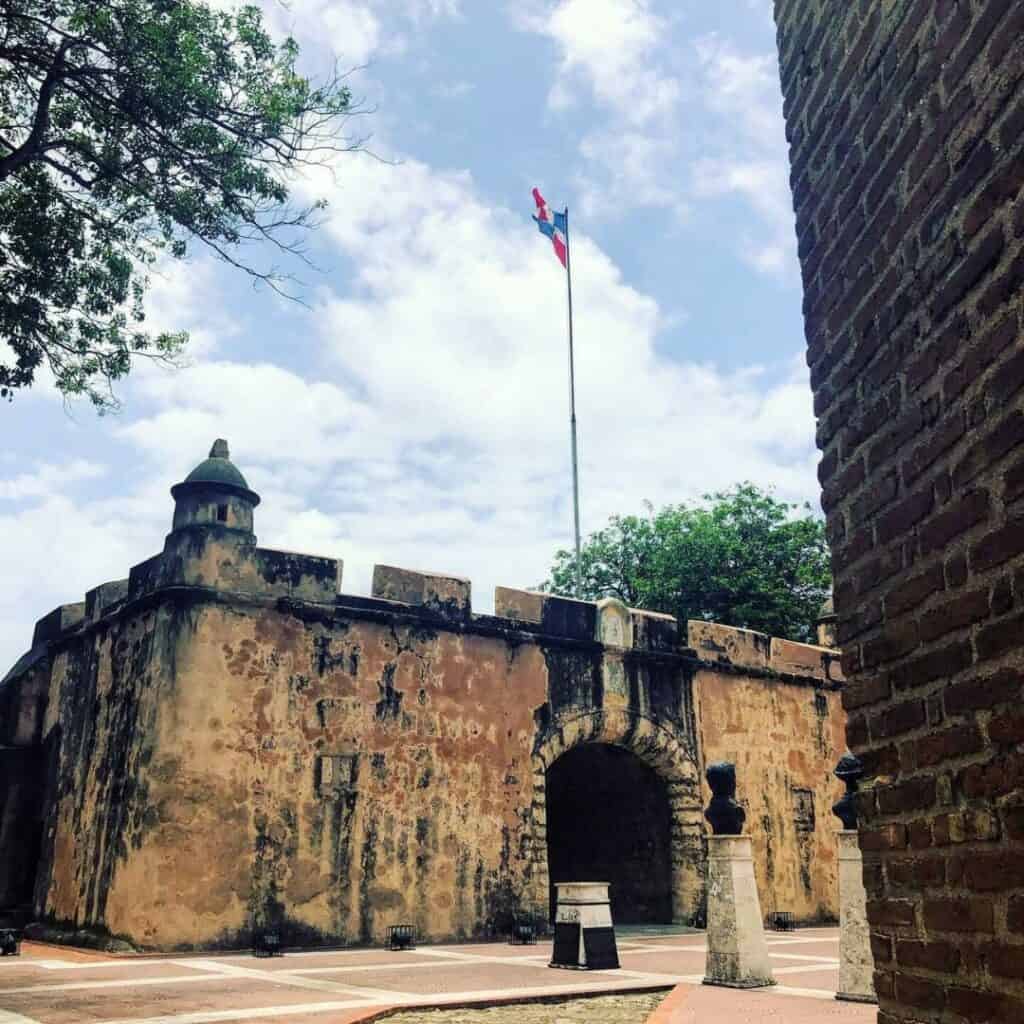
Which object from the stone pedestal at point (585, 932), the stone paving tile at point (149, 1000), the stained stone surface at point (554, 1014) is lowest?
the stained stone surface at point (554, 1014)

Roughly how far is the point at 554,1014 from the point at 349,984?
6.96 ft

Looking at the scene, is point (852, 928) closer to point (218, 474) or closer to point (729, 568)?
point (218, 474)

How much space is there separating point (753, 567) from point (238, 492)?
1811cm

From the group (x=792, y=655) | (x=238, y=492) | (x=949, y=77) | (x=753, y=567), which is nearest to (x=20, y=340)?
(x=238, y=492)

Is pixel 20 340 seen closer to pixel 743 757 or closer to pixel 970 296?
pixel 970 296

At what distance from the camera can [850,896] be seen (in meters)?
7.38

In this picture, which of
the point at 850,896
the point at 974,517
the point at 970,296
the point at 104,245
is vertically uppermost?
the point at 104,245

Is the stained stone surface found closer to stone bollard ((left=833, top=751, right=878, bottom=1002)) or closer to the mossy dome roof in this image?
stone bollard ((left=833, top=751, right=878, bottom=1002))

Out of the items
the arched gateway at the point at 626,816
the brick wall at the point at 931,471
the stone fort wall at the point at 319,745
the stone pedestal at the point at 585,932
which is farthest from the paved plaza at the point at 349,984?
the brick wall at the point at 931,471

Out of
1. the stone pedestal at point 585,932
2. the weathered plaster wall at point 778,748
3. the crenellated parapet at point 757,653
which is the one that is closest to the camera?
the stone pedestal at point 585,932

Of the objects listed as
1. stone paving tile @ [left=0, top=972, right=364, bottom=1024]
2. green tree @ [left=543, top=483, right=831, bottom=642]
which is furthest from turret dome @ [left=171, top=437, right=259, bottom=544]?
green tree @ [left=543, top=483, right=831, bottom=642]

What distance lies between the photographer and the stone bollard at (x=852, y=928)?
23.2 ft

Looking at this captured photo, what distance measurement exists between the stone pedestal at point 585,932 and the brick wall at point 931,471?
22.8ft

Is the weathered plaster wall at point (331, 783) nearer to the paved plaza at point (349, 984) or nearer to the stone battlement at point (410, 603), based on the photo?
the stone battlement at point (410, 603)
